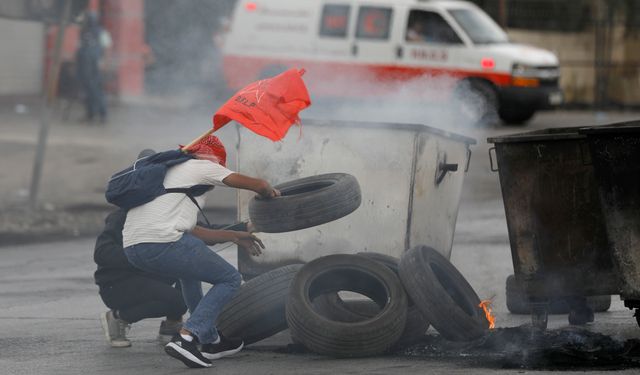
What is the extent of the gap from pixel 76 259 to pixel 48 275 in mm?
898

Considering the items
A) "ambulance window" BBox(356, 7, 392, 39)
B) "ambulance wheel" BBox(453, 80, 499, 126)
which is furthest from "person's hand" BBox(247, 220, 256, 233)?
"ambulance window" BBox(356, 7, 392, 39)

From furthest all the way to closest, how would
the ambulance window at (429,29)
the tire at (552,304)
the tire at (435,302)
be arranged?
the ambulance window at (429,29) → the tire at (552,304) → the tire at (435,302)

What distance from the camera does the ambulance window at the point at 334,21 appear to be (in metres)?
23.6

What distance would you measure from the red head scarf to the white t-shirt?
11cm

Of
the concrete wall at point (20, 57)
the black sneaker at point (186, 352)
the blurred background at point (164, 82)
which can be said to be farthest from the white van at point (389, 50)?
the black sneaker at point (186, 352)

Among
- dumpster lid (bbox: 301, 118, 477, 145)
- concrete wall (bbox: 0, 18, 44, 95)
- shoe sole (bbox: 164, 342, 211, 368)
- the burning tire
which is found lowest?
concrete wall (bbox: 0, 18, 44, 95)

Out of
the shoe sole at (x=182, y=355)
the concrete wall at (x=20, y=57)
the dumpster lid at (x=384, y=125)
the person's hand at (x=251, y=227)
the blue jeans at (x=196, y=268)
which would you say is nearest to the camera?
the shoe sole at (x=182, y=355)

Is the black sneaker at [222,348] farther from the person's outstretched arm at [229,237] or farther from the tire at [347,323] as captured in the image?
the person's outstretched arm at [229,237]

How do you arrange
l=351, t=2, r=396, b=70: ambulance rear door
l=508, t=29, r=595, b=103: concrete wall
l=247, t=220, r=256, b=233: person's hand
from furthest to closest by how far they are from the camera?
1. l=508, t=29, r=595, b=103: concrete wall
2. l=351, t=2, r=396, b=70: ambulance rear door
3. l=247, t=220, r=256, b=233: person's hand

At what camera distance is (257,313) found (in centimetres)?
798

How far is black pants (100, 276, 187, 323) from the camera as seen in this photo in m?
8.17

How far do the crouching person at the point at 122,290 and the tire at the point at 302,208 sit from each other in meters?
0.69

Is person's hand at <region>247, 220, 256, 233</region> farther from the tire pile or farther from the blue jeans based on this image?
the blue jeans

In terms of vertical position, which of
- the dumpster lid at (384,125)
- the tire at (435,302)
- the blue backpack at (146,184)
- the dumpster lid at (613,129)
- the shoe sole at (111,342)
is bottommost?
the shoe sole at (111,342)
